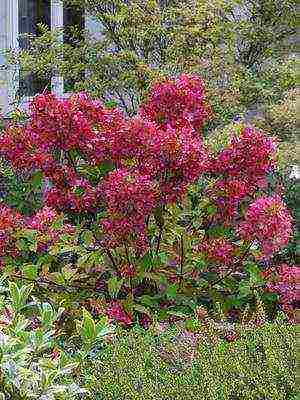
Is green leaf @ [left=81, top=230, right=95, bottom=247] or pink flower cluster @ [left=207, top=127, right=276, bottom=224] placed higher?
pink flower cluster @ [left=207, top=127, right=276, bottom=224]

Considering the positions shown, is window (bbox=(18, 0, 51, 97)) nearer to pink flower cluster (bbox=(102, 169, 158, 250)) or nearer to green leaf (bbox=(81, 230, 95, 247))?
green leaf (bbox=(81, 230, 95, 247))

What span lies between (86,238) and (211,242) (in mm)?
577

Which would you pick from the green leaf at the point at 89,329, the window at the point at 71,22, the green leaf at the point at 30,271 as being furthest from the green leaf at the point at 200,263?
the window at the point at 71,22

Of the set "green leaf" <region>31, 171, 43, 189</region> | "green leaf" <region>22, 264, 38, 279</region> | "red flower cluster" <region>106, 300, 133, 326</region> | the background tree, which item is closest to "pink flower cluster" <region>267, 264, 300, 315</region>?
"red flower cluster" <region>106, 300, 133, 326</region>

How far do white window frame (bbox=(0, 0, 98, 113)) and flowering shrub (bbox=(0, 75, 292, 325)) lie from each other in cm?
463

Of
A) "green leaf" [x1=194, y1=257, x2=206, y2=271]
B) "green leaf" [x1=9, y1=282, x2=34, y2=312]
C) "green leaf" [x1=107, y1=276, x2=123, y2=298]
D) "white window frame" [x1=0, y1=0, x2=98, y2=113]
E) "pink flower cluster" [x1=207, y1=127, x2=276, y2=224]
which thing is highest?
"pink flower cluster" [x1=207, y1=127, x2=276, y2=224]

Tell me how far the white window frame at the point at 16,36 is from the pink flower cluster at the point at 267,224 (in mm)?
5148

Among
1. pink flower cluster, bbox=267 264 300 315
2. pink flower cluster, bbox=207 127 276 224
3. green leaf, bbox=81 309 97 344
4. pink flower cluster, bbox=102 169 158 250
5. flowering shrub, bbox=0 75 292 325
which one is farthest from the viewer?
pink flower cluster, bbox=267 264 300 315

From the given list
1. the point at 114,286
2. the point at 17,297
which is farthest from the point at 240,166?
the point at 17,297

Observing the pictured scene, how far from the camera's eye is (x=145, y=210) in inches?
168

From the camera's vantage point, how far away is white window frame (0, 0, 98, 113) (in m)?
9.41

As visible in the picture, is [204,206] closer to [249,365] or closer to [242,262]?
[242,262]

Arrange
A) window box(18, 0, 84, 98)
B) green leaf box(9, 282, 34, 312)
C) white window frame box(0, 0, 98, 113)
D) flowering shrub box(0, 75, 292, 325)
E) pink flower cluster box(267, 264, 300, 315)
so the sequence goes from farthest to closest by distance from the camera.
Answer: window box(18, 0, 84, 98), white window frame box(0, 0, 98, 113), pink flower cluster box(267, 264, 300, 315), flowering shrub box(0, 75, 292, 325), green leaf box(9, 282, 34, 312)

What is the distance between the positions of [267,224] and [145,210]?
1.75 ft
